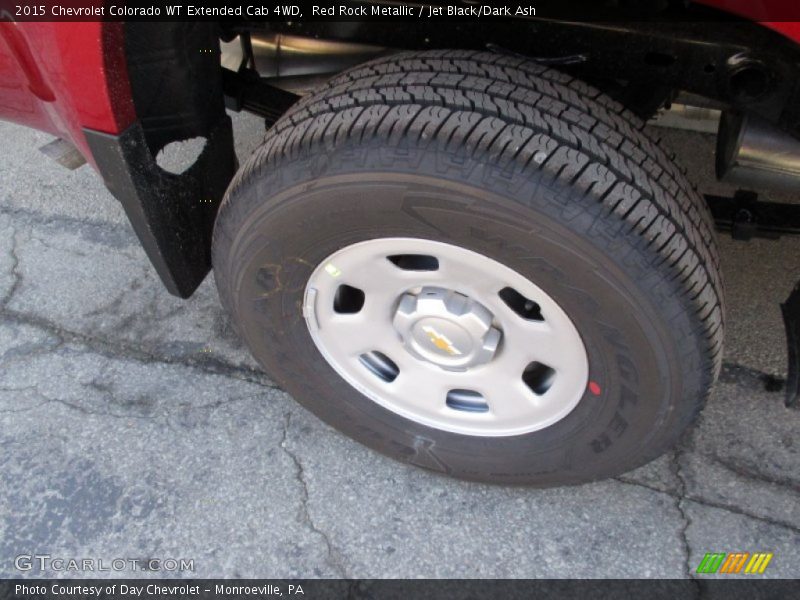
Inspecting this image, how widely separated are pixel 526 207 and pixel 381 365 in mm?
756

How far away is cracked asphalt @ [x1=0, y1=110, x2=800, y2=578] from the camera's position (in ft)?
6.44

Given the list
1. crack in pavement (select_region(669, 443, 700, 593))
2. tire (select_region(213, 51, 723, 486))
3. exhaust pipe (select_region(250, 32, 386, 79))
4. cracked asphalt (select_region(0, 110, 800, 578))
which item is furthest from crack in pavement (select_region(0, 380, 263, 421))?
crack in pavement (select_region(669, 443, 700, 593))

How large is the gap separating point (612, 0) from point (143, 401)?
174cm

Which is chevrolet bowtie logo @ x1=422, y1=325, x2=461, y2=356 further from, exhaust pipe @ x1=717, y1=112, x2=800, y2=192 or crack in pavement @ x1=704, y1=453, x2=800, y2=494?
crack in pavement @ x1=704, y1=453, x2=800, y2=494

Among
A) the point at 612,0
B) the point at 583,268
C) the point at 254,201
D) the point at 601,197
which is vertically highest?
the point at 612,0

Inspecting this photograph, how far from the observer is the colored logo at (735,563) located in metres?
1.93

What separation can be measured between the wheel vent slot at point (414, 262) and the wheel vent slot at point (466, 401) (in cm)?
40

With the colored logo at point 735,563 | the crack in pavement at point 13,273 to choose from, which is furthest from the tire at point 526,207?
the crack in pavement at point 13,273

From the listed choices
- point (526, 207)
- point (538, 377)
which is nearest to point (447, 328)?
point (538, 377)

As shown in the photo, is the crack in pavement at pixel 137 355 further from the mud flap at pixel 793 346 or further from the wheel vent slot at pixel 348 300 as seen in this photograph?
the mud flap at pixel 793 346

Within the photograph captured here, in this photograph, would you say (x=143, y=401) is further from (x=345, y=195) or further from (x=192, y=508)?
(x=345, y=195)

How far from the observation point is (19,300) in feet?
8.66

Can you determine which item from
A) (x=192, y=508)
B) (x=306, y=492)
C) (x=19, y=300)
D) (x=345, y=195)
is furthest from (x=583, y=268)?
(x=19, y=300)

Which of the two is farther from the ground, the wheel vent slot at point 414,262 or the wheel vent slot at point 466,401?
the wheel vent slot at point 414,262
